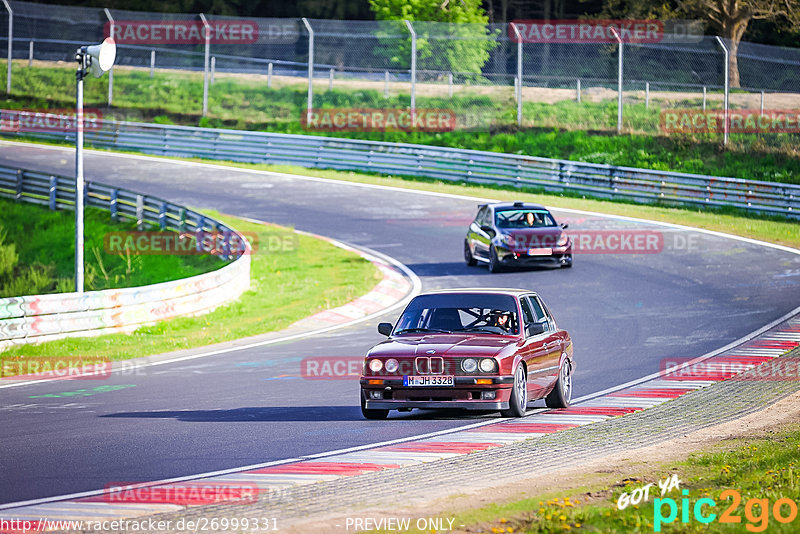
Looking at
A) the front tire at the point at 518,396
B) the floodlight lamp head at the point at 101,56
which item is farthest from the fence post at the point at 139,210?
the front tire at the point at 518,396

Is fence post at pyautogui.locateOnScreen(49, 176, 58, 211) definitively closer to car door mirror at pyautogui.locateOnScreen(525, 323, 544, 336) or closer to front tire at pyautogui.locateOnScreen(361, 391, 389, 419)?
front tire at pyautogui.locateOnScreen(361, 391, 389, 419)

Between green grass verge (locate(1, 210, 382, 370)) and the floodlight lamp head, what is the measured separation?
440 cm

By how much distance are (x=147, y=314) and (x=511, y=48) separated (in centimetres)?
2249

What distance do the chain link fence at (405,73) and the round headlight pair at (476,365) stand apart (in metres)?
26.1

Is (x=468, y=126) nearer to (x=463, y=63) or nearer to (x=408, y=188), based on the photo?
(x=463, y=63)

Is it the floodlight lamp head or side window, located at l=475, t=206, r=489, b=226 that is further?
side window, located at l=475, t=206, r=489, b=226

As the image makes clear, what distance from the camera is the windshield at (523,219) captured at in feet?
80.3

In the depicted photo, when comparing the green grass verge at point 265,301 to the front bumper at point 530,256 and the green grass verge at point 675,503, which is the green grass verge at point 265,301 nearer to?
the front bumper at point 530,256

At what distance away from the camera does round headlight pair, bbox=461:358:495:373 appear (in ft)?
36.8

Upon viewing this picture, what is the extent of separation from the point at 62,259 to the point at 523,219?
14537 millimetres

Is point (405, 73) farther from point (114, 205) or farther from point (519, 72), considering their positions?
point (114, 205)

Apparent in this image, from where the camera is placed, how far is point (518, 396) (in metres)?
11.6

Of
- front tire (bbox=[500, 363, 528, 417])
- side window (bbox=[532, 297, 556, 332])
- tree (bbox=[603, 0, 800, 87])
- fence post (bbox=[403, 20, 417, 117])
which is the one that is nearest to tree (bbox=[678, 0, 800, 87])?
tree (bbox=[603, 0, 800, 87])

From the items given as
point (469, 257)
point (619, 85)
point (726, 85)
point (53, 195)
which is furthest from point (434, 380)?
point (619, 85)
